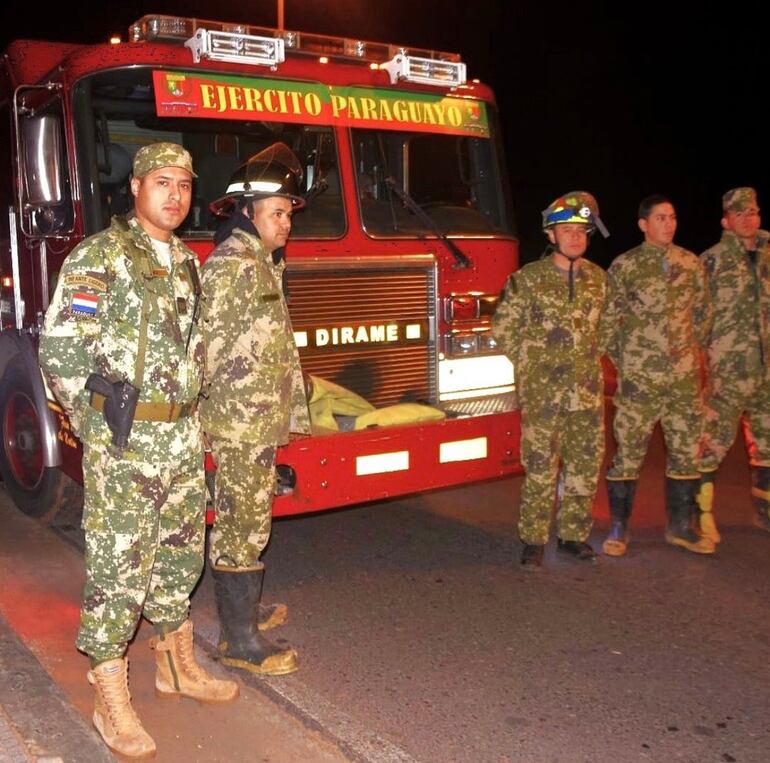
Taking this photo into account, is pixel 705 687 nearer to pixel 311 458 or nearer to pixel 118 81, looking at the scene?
pixel 311 458

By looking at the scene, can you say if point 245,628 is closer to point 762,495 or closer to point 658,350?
point 658,350

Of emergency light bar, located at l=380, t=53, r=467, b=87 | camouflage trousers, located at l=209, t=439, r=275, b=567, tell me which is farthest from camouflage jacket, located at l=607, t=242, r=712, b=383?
camouflage trousers, located at l=209, t=439, r=275, b=567

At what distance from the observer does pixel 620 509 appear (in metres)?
5.48

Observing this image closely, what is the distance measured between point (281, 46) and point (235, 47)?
0.23 m

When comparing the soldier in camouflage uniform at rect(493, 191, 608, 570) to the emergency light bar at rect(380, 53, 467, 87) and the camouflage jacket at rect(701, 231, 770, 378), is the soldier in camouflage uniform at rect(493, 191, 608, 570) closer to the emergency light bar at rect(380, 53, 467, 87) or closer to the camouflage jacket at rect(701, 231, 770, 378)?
the camouflage jacket at rect(701, 231, 770, 378)

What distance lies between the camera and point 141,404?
3236mm

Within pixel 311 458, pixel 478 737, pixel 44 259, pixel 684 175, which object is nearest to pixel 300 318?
pixel 311 458

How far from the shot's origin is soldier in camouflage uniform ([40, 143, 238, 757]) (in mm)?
3203

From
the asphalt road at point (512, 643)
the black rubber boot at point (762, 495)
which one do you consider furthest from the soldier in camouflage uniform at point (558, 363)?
the black rubber boot at point (762, 495)

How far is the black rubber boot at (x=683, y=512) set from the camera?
5.46 meters

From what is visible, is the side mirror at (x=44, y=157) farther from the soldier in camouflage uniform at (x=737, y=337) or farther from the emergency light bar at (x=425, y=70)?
the soldier in camouflage uniform at (x=737, y=337)

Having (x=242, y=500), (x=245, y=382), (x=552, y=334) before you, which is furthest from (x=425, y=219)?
(x=242, y=500)

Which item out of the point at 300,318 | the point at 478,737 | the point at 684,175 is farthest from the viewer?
the point at 684,175

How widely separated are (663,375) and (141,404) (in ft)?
10.1
